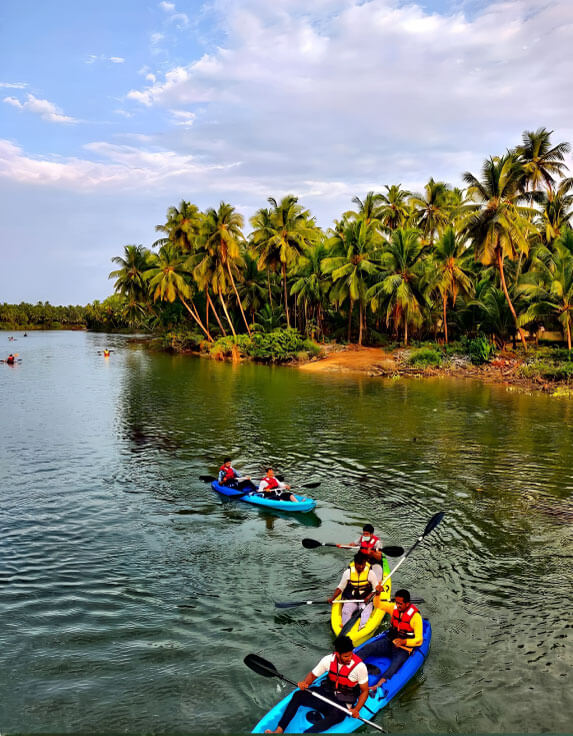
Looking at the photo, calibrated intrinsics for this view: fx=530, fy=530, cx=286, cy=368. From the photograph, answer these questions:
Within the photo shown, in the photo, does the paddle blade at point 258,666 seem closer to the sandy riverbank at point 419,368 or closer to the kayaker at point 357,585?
the kayaker at point 357,585

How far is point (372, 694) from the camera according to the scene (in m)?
7.69

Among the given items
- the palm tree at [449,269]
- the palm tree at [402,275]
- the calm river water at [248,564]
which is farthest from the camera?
the palm tree at [402,275]

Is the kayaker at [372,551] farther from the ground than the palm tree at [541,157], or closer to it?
closer to it

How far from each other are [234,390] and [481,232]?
23.1 metres

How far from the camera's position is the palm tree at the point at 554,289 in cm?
3694

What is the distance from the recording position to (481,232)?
41656mm

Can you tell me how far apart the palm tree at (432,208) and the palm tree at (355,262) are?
8912 millimetres

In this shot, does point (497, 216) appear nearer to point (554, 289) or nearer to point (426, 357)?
point (554, 289)

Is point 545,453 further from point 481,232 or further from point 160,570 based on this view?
point 481,232

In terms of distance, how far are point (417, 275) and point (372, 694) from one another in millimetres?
43899

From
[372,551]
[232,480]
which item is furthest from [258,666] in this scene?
[232,480]

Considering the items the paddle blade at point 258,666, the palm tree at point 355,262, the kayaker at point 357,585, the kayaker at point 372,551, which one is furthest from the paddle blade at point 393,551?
the palm tree at point 355,262

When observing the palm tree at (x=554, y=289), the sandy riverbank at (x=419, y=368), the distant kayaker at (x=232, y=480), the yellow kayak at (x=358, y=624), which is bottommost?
the yellow kayak at (x=358, y=624)

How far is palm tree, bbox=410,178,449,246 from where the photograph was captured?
56344 millimetres
